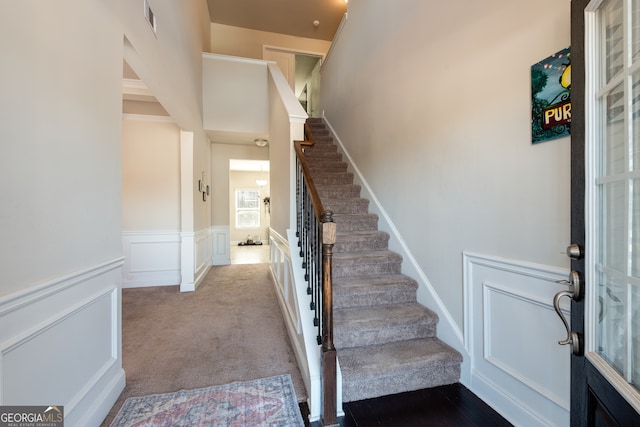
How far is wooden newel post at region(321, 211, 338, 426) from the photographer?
1.52 meters

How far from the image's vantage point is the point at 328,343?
61.2 inches

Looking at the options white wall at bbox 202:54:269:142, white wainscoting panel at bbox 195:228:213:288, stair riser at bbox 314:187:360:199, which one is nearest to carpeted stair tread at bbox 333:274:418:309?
stair riser at bbox 314:187:360:199

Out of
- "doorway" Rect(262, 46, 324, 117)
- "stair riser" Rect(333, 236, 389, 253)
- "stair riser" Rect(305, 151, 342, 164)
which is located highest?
"doorway" Rect(262, 46, 324, 117)

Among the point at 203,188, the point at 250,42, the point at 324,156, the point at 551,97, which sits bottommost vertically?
the point at 203,188

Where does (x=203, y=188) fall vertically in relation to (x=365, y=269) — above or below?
above

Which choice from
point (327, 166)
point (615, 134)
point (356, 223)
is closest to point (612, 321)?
point (615, 134)

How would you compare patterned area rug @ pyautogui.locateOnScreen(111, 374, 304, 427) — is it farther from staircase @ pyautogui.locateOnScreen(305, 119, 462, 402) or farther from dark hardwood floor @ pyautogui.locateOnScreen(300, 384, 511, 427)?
staircase @ pyautogui.locateOnScreen(305, 119, 462, 402)

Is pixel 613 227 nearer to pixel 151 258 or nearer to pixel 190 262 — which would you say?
pixel 190 262

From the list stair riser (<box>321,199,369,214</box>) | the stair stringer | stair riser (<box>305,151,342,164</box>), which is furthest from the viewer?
stair riser (<box>305,151,342,164</box>)

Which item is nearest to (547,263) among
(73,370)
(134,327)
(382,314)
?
(382,314)

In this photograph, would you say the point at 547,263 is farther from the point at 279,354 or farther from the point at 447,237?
the point at 279,354

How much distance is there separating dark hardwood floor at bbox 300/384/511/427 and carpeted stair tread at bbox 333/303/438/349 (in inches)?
14.0

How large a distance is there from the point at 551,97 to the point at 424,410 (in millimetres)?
1813

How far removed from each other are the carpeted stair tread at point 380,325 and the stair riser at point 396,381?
0.27m
